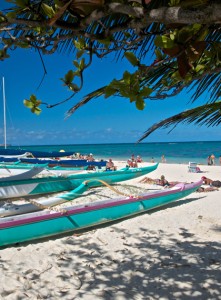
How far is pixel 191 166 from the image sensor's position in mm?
18250

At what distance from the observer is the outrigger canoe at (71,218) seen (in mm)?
4488

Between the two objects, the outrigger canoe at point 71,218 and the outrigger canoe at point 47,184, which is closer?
the outrigger canoe at point 71,218

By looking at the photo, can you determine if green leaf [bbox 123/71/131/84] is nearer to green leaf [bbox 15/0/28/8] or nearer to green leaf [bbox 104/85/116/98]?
green leaf [bbox 104/85/116/98]

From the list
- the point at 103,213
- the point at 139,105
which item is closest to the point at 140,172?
the point at 103,213

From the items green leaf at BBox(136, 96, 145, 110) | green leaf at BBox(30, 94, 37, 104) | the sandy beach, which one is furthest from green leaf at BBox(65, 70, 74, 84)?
the sandy beach

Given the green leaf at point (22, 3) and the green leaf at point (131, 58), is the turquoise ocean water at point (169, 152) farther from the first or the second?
the green leaf at point (22, 3)

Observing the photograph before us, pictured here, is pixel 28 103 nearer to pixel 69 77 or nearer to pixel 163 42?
pixel 69 77

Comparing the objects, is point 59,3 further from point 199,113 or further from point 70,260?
point 70,260

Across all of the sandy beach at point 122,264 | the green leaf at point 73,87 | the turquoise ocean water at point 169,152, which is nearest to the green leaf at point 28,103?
the green leaf at point 73,87

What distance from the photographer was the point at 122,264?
4000 millimetres

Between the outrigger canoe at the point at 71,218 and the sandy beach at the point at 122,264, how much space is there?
0.51 ft

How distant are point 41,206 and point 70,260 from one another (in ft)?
4.80

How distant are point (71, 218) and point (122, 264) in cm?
147

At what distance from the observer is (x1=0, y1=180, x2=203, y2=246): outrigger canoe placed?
14.7ft
